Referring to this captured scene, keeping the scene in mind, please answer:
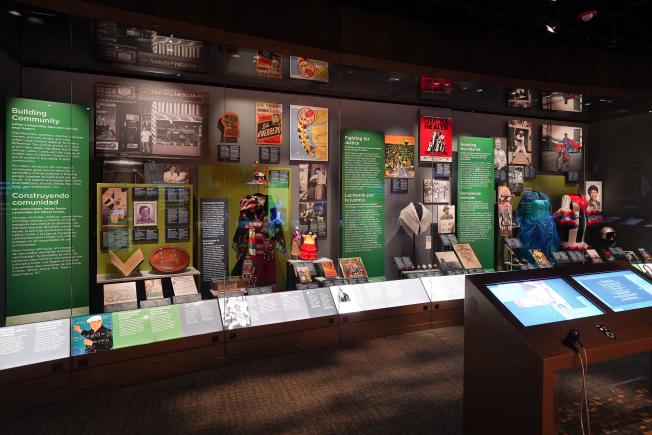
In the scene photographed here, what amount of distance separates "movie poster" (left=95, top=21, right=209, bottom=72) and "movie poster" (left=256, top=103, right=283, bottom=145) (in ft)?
2.24

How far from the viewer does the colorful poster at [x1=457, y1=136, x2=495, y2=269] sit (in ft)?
17.3

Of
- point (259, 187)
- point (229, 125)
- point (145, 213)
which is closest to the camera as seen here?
point (145, 213)

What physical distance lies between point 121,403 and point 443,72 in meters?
4.44

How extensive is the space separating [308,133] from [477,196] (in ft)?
8.10

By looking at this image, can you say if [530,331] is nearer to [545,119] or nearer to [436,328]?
[436,328]

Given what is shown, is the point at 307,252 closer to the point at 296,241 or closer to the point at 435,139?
the point at 296,241

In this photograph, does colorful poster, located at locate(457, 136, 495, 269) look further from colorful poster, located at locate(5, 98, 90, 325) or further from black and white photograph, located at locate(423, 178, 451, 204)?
colorful poster, located at locate(5, 98, 90, 325)

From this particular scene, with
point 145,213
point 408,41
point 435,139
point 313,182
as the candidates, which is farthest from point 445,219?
point 145,213

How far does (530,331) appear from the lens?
6.47 ft

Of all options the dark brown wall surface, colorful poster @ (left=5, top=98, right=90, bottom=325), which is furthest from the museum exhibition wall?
the dark brown wall surface

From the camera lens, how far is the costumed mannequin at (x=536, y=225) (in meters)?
5.52

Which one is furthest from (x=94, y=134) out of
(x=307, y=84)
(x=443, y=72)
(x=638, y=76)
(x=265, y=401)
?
(x=638, y=76)

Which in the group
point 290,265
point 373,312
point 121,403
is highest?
point 290,265

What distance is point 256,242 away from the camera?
418 cm
